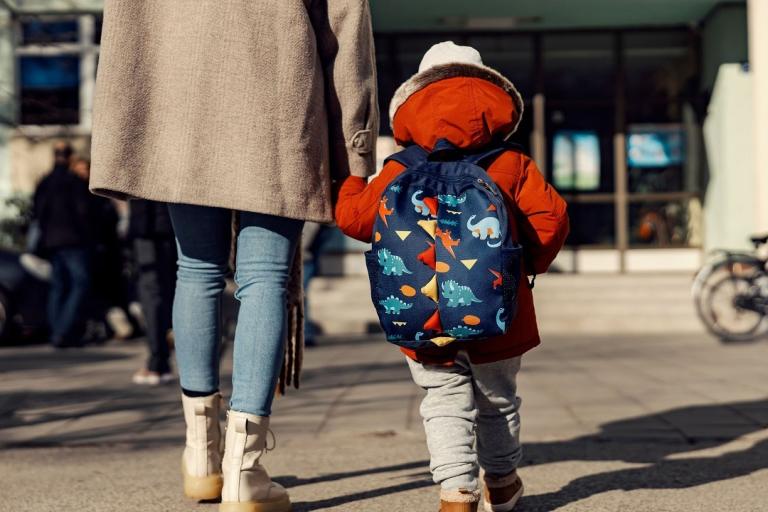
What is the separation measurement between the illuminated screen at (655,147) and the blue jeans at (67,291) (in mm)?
8157

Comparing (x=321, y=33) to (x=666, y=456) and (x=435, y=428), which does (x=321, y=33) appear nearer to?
(x=435, y=428)

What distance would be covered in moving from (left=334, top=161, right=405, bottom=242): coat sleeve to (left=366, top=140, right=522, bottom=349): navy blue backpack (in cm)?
11

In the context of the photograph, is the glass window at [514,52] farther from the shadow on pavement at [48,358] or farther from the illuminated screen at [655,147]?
the shadow on pavement at [48,358]

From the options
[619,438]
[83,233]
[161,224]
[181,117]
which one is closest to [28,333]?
[83,233]

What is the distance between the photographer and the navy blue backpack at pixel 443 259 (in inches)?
116

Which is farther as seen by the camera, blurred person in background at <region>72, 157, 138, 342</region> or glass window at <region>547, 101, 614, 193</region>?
glass window at <region>547, 101, 614, 193</region>

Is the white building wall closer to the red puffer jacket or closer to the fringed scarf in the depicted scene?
the fringed scarf

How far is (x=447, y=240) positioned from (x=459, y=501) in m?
0.66

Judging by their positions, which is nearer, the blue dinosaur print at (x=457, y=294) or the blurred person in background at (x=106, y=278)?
the blue dinosaur print at (x=457, y=294)

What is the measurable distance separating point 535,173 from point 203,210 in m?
0.94

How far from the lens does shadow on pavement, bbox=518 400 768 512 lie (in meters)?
3.77

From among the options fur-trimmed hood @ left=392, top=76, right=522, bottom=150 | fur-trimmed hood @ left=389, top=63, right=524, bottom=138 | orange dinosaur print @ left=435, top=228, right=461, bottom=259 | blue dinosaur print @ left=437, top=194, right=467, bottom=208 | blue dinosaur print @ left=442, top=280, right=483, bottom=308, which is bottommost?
blue dinosaur print @ left=442, top=280, right=483, bottom=308

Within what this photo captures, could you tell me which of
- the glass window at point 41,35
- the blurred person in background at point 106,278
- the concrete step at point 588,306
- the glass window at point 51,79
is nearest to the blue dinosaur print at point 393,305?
the glass window at point 41,35

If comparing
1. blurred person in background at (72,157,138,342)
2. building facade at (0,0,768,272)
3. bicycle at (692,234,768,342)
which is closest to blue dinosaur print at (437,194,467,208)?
blurred person in background at (72,157,138,342)
